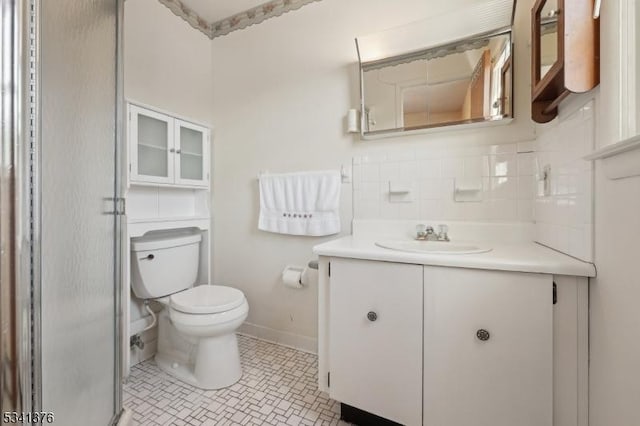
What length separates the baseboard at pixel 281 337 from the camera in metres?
1.78

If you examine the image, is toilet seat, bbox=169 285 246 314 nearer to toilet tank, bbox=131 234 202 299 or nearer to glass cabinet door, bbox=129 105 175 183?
toilet tank, bbox=131 234 202 299

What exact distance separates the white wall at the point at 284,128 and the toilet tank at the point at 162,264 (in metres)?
0.36

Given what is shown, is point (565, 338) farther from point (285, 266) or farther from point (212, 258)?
point (212, 258)

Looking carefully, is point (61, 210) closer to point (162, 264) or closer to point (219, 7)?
point (162, 264)

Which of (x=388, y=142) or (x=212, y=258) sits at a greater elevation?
(x=388, y=142)

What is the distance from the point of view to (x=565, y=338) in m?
0.83

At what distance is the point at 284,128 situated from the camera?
185 cm

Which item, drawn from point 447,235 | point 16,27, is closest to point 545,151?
point 447,235

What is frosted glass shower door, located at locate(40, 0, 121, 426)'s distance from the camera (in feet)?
1.99

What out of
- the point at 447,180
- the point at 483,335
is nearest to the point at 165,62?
the point at 447,180

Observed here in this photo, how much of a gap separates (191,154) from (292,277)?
110 centimetres

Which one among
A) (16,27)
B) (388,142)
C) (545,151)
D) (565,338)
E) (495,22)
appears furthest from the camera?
(388,142)

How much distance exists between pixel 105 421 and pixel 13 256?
29.0 inches

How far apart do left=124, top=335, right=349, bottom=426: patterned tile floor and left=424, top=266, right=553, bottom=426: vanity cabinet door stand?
54 cm
